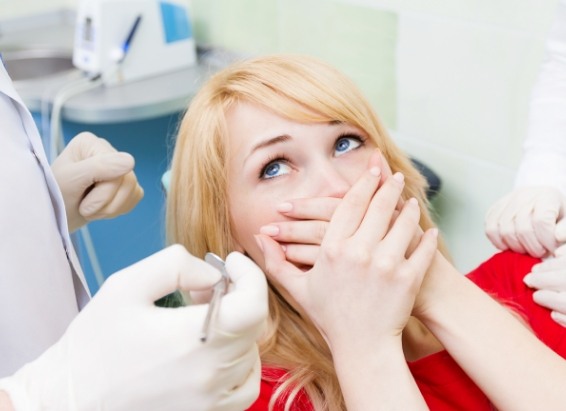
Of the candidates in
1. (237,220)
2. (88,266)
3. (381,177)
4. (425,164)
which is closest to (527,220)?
(381,177)

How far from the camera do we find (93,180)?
1.40 meters

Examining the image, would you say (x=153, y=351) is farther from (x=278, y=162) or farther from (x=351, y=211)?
(x=278, y=162)

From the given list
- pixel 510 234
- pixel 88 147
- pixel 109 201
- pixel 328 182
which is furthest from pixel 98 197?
pixel 510 234

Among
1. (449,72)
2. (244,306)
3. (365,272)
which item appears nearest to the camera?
(244,306)

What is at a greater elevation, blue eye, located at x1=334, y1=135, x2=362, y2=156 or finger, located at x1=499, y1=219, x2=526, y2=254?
blue eye, located at x1=334, y1=135, x2=362, y2=156

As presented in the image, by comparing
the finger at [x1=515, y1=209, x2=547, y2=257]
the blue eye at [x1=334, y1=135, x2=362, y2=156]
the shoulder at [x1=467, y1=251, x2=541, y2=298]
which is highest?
the blue eye at [x1=334, y1=135, x2=362, y2=156]

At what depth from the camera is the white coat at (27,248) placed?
1106mm

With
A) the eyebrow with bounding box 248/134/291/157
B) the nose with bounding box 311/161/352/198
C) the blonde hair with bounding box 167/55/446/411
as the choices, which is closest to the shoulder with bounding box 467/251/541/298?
the blonde hair with bounding box 167/55/446/411

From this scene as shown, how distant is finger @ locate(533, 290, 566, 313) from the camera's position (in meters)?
1.31

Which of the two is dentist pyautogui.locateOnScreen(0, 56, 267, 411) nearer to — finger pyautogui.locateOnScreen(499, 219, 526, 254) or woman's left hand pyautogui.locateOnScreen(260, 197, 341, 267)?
woman's left hand pyautogui.locateOnScreen(260, 197, 341, 267)

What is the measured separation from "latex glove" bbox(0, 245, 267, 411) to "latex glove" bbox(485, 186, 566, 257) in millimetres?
829

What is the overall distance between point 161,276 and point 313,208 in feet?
1.31

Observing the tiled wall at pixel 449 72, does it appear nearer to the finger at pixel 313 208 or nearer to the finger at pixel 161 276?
the finger at pixel 313 208

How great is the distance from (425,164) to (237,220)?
108 centimetres
